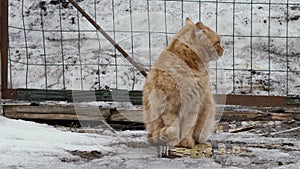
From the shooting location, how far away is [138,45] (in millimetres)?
6746

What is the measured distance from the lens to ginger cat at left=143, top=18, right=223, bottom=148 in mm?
4125

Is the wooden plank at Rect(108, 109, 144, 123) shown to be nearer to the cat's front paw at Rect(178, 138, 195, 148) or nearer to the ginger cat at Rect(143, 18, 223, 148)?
the ginger cat at Rect(143, 18, 223, 148)

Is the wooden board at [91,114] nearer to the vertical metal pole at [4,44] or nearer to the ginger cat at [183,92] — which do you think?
the vertical metal pole at [4,44]

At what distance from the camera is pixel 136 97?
5.79m

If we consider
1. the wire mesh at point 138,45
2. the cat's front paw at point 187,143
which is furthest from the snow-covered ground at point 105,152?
the wire mesh at point 138,45

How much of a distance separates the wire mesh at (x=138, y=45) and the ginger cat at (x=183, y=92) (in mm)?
1634

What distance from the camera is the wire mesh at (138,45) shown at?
6.46m

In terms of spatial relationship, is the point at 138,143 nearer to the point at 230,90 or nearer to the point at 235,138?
the point at 235,138

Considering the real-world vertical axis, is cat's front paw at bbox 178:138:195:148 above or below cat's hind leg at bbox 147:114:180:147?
below

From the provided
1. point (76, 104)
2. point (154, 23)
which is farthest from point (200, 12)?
point (76, 104)

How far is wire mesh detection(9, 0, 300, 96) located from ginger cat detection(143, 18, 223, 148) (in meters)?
1.63

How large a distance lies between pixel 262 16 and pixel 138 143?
370 centimetres

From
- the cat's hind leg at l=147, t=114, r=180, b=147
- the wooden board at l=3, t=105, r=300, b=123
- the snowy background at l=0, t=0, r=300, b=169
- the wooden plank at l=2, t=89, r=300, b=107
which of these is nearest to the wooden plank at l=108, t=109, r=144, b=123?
the wooden board at l=3, t=105, r=300, b=123

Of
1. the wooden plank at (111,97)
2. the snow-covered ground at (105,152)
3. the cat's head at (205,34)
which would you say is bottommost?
the snow-covered ground at (105,152)
